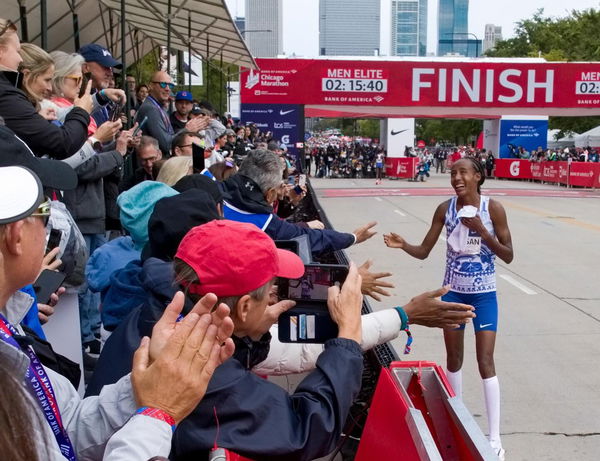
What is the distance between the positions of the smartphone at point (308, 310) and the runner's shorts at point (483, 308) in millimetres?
2532

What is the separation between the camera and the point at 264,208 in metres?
5.46

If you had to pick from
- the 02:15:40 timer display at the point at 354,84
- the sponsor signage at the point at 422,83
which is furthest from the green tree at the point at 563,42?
the 02:15:40 timer display at the point at 354,84

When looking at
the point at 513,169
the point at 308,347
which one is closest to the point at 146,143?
the point at 308,347

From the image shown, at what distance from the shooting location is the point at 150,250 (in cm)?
340

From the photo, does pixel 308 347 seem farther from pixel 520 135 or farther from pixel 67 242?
pixel 520 135

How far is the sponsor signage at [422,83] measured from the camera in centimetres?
3212

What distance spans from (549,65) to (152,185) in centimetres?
A: 3206

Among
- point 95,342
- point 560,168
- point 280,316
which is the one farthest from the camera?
point 560,168

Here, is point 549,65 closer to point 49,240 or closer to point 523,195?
point 523,195

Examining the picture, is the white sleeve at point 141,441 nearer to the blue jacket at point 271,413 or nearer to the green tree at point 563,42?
the blue jacket at point 271,413

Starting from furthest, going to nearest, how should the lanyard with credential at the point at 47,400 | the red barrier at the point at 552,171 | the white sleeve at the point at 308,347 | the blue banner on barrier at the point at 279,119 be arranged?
the blue banner on barrier at the point at 279,119, the red barrier at the point at 552,171, the white sleeve at the point at 308,347, the lanyard with credential at the point at 47,400

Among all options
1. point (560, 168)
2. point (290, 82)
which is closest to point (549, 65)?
point (560, 168)

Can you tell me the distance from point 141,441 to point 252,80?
3116 centimetres

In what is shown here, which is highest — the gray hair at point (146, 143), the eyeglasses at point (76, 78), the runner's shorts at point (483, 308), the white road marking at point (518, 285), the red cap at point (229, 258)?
the eyeglasses at point (76, 78)
